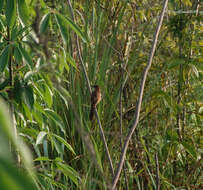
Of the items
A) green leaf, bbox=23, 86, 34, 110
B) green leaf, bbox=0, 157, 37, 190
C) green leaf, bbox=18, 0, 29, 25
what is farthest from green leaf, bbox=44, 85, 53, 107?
green leaf, bbox=0, 157, 37, 190

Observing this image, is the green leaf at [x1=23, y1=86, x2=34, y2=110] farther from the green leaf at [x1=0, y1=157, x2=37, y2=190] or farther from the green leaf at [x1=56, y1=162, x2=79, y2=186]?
the green leaf at [x1=0, y1=157, x2=37, y2=190]

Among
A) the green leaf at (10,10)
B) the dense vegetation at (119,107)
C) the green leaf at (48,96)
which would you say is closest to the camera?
the green leaf at (10,10)

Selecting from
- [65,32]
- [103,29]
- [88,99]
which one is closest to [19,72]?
[65,32]

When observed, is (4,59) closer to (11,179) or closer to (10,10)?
(10,10)

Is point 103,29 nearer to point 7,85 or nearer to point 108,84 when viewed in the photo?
point 108,84

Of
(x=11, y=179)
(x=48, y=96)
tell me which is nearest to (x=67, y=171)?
(x=48, y=96)

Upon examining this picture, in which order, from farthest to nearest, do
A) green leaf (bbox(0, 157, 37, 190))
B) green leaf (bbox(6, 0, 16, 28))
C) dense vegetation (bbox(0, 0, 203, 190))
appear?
1. dense vegetation (bbox(0, 0, 203, 190))
2. green leaf (bbox(6, 0, 16, 28))
3. green leaf (bbox(0, 157, 37, 190))

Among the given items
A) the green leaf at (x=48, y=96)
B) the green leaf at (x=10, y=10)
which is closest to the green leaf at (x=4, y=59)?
the green leaf at (x=10, y=10)

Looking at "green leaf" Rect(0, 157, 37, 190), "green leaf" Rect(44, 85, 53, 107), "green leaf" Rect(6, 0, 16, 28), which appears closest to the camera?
"green leaf" Rect(0, 157, 37, 190)

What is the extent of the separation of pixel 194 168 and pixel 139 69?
2.68 feet

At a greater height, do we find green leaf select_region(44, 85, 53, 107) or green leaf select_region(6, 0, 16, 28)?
green leaf select_region(6, 0, 16, 28)

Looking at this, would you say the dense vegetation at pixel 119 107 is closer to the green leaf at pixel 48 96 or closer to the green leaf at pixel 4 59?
the green leaf at pixel 48 96

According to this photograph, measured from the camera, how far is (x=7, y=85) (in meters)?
1.06

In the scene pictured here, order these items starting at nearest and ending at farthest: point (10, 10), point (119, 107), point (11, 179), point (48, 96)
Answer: point (11, 179) → point (10, 10) → point (48, 96) → point (119, 107)
